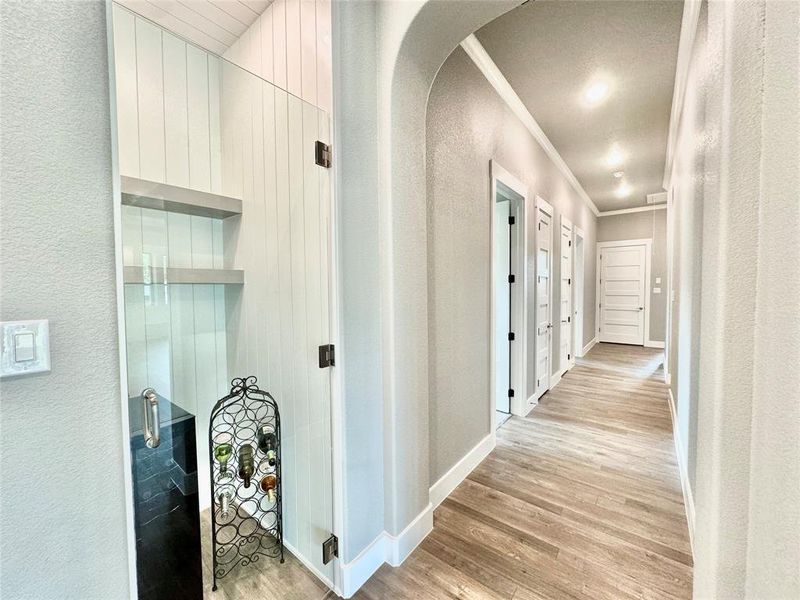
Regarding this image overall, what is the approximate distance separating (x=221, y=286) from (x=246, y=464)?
0.79 meters

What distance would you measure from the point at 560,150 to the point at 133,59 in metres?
4.30

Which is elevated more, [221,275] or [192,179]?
[192,179]

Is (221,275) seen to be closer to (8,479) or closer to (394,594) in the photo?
(8,479)

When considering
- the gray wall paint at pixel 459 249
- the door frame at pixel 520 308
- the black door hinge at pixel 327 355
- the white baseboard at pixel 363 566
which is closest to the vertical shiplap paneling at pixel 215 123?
the black door hinge at pixel 327 355

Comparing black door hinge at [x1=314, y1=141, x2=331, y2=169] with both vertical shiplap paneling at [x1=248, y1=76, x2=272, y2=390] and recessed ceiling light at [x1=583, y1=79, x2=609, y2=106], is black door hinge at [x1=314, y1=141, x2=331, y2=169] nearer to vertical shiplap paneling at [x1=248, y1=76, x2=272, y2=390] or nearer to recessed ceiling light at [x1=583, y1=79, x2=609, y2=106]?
vertical shiplap paneling at [x1=248, y1=76, x2=272, y2=390]

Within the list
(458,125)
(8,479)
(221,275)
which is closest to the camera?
(8,479)

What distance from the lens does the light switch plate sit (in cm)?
66

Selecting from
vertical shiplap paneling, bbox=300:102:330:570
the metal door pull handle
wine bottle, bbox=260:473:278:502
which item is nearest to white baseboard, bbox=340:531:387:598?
vertical shiplap paneling, bbox=300:102:330:570

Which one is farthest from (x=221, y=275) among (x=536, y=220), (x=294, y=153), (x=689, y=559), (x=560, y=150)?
(x=560, y=150)

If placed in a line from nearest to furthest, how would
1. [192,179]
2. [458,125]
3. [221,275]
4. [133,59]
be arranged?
1. [133,59]
2. [192,179]
3. [221,275]
4. [458,125]

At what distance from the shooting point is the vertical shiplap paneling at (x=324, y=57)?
1.37 meters

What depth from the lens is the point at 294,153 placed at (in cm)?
146

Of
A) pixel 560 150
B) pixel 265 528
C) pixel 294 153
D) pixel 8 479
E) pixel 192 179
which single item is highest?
pixel 560 150

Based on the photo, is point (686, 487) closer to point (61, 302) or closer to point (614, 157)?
point (61, 302)
